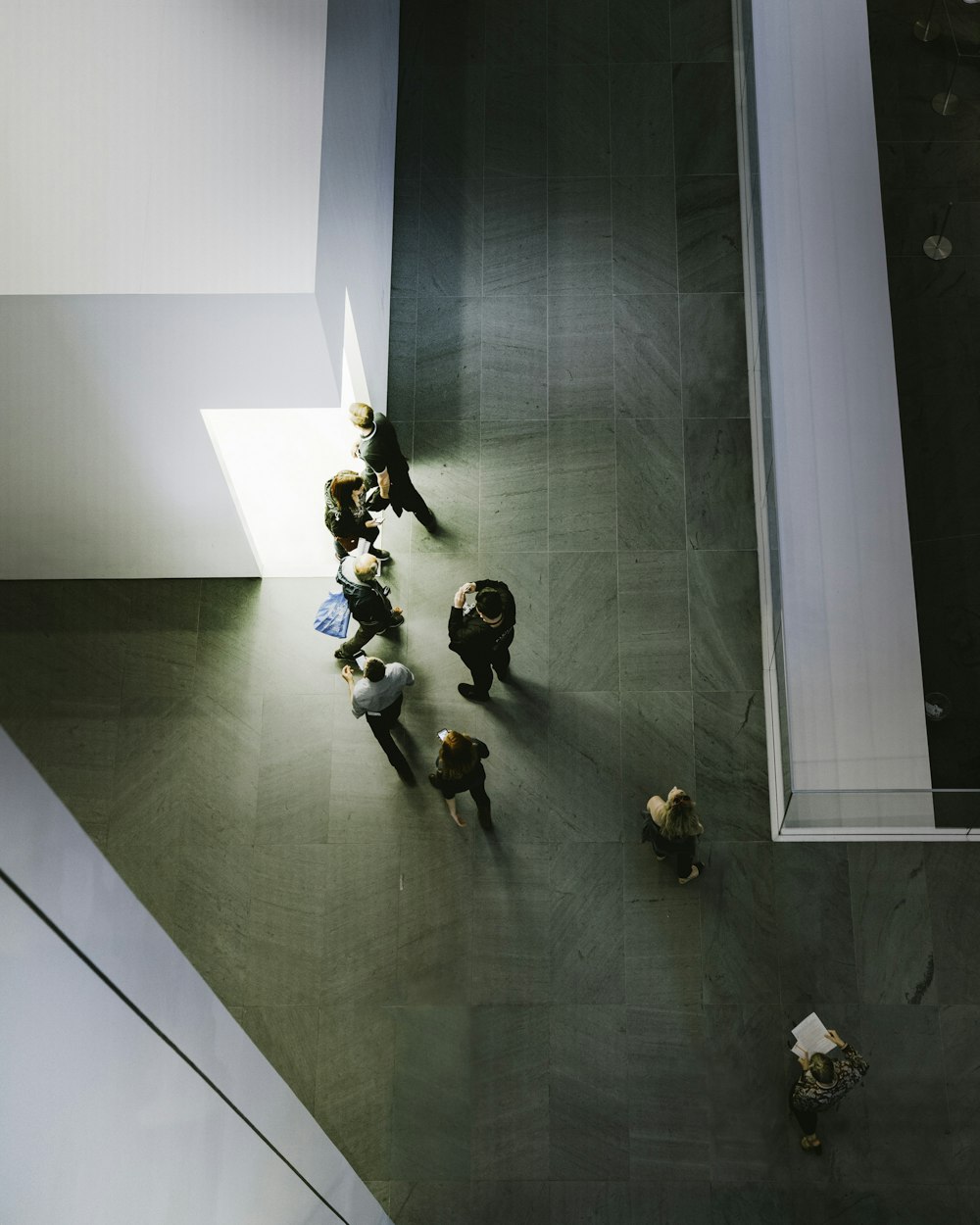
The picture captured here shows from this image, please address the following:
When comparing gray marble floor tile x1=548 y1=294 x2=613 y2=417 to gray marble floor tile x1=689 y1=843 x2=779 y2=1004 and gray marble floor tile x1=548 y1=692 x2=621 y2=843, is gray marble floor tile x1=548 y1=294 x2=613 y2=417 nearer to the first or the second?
gray marble floor tile x1=548 y1=692 x2=621 y2=843

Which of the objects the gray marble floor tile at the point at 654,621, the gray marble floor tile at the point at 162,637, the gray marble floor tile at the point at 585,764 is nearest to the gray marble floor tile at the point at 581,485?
the gray marble floor tile at the point at 654,621

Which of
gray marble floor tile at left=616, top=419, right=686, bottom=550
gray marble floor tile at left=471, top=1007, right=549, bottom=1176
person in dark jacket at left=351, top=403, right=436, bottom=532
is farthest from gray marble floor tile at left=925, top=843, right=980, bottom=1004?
person in dark jacket at left=351, top=403, right=436, bottom=532

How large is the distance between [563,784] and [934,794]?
2.53m

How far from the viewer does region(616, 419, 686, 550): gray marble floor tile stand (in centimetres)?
748

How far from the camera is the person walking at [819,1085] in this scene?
5543 mm

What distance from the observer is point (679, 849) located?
611 centimetres

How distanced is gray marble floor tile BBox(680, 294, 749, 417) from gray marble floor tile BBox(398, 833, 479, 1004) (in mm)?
3983

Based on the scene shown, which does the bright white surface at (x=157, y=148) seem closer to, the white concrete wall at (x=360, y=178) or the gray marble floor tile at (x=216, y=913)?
the white concrete wall at (x=360, y=178)

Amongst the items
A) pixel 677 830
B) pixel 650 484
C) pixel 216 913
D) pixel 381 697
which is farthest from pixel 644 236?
pixel 216 913

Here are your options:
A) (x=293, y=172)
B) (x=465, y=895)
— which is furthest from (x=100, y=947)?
(x=465, y=895)

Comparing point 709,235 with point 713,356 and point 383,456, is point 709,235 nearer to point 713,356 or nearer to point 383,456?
point 713,356

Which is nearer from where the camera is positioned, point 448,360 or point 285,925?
point 285,925

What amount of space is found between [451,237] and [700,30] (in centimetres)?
335

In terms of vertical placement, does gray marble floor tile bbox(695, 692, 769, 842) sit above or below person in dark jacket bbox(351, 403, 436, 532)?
below
